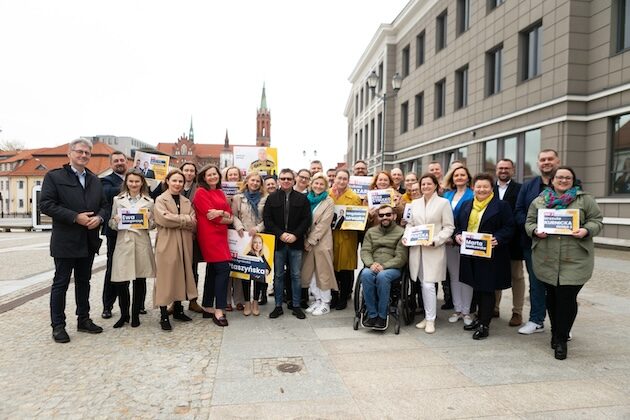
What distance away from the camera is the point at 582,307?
677cm

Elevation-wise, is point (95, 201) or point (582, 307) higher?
point (95, 201)

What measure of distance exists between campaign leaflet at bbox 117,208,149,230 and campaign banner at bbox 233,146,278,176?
488cm

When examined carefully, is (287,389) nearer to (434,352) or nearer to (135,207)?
(434,352)

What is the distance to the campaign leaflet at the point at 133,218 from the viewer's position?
18.0ft

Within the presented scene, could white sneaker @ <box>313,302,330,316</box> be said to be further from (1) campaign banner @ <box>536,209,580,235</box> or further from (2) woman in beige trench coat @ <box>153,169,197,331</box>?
(1) campaign banner @ <box>536,209,580,235</box>

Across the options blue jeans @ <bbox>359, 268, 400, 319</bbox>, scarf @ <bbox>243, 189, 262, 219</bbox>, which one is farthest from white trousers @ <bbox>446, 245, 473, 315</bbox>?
scarf @ <bbox>243, 189, 262, 219</bbox>

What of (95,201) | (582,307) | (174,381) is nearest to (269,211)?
(95,201)

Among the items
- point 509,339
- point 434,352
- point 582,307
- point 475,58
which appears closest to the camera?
point 434,352

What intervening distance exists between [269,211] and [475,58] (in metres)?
18.9

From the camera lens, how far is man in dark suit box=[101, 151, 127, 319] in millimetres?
5809

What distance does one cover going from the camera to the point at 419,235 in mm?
5531

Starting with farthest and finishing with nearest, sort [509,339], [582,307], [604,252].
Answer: [604,252]
[582,307]
[509,339]

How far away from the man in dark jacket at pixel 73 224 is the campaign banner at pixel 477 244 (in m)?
4.69

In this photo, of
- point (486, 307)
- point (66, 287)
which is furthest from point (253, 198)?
point (486, 307)
